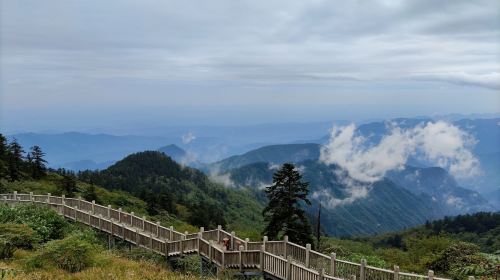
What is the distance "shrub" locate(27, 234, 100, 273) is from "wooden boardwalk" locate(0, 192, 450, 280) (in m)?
7.28

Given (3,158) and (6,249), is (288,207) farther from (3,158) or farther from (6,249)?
(3,158)

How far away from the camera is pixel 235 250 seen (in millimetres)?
26453

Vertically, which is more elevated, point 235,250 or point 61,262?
point 61,262

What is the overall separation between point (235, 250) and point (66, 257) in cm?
977

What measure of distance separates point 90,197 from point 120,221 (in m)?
43.8

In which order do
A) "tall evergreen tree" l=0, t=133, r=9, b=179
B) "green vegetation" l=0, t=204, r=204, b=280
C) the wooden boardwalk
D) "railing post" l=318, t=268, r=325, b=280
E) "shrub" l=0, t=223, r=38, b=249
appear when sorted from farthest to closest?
"tall evergreen tree" l=0, t=133, r=9, b=179, "shrub" l=0, t=223, r=38, b=249, the wooden boardwalk, "railing post" l=318, t=268, r=325, b=280, "green vegetation" l=0, t=204, r=204, b=280

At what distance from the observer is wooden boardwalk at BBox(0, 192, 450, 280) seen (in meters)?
20.1

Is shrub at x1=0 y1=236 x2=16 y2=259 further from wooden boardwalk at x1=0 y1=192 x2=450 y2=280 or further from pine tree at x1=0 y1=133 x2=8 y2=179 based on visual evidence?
pine tree at x1=0 y1=133 x2=8 y2=179

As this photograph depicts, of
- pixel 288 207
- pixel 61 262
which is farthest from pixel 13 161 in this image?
pixel 61 262

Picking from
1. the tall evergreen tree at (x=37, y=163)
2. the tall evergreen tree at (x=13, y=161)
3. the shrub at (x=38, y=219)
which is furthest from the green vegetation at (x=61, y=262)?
the tall evergreen tree at (x=37, y=163)

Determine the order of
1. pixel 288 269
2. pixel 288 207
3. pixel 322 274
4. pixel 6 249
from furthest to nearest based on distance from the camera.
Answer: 1. pixel 288 207
2. pixel 6 249
3. pixel 288 269
4. pixel 322 274

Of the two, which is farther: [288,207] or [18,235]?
[288,207]

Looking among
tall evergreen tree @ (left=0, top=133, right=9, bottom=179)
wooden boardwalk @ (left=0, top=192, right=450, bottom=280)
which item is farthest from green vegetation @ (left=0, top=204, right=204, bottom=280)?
tall evergreen tree @ (left=0, top=133, right=9, bottom=179)

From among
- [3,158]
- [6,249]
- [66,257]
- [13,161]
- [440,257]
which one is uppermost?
[3,158]
